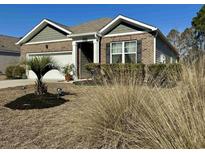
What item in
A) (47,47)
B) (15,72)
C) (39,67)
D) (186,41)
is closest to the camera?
(186,41)

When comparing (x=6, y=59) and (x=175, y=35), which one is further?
(x=6, y=59)

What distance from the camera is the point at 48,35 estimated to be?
65.6 feet

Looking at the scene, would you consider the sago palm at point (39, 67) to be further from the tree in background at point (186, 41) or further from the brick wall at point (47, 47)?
the brick wall at point (47, 47)

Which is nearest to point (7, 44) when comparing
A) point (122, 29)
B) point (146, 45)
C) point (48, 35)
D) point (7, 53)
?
point (7, 53)

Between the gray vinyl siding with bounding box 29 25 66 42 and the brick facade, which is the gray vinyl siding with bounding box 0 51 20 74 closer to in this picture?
the gray vinyl siding with bounding box 29 25 66 42

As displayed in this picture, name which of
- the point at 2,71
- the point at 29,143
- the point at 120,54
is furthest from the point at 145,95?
the point at 2,71

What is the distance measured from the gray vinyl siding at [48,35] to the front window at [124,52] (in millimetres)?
4943

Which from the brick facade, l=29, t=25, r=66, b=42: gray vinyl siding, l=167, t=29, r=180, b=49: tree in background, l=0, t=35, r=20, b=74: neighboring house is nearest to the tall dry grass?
l=167, t=29, r=180, b=49: tree in background

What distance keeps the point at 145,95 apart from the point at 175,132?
1363 mm

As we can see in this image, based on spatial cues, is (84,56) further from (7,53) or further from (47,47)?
(7,53)

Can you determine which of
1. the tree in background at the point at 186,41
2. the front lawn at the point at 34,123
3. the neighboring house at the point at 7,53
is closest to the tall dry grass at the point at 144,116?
the front lawn at the point at 34,123

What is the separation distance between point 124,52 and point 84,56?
4.00 metres

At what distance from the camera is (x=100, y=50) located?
55.2 ft

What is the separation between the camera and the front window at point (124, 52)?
15723mm
